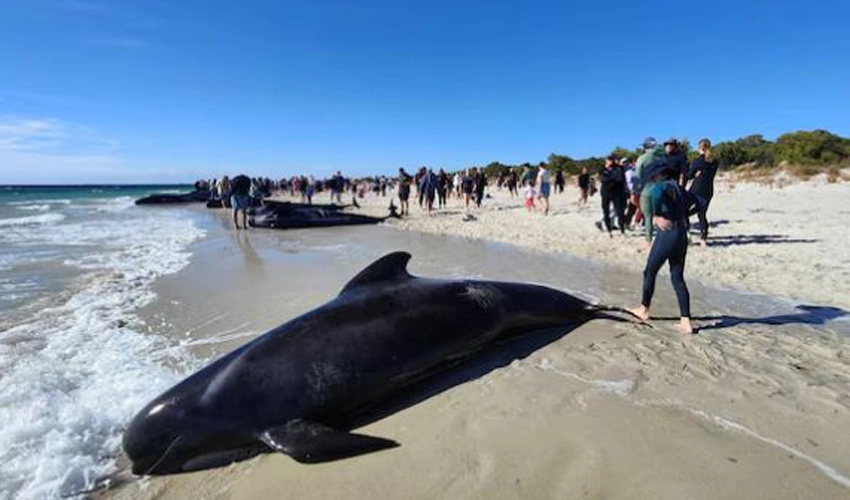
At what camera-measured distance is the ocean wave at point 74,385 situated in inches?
137

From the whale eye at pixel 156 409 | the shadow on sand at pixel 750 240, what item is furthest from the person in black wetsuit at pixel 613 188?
the whale eye at pixel 156 409

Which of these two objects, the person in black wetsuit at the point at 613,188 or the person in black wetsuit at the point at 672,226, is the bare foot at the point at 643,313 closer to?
the person in black wetsuit at the point at 672,226

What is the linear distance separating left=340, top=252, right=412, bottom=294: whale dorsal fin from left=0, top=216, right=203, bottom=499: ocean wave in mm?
1872

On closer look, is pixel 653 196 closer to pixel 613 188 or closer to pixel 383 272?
pixel 383 272

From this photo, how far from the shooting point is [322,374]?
3.95 metres

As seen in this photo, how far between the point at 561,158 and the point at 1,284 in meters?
65.4

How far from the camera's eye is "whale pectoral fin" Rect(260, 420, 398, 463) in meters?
3.33

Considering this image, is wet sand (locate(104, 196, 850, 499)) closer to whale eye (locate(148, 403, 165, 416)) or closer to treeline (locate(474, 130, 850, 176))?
whale eye (locate(148, 403, 165, 416))

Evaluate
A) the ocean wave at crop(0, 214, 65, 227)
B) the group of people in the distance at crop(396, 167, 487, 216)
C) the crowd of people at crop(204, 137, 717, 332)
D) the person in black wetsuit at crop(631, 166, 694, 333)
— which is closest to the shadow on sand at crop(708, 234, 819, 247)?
the crowd of people at crop(204, 137, 717, 332)

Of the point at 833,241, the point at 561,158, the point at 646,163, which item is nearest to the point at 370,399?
the point at 646,163

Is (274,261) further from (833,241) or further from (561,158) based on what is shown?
(561,158)

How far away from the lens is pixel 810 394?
401 cm

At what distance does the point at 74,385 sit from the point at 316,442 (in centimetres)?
289

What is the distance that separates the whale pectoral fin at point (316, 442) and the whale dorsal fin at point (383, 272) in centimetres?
164
